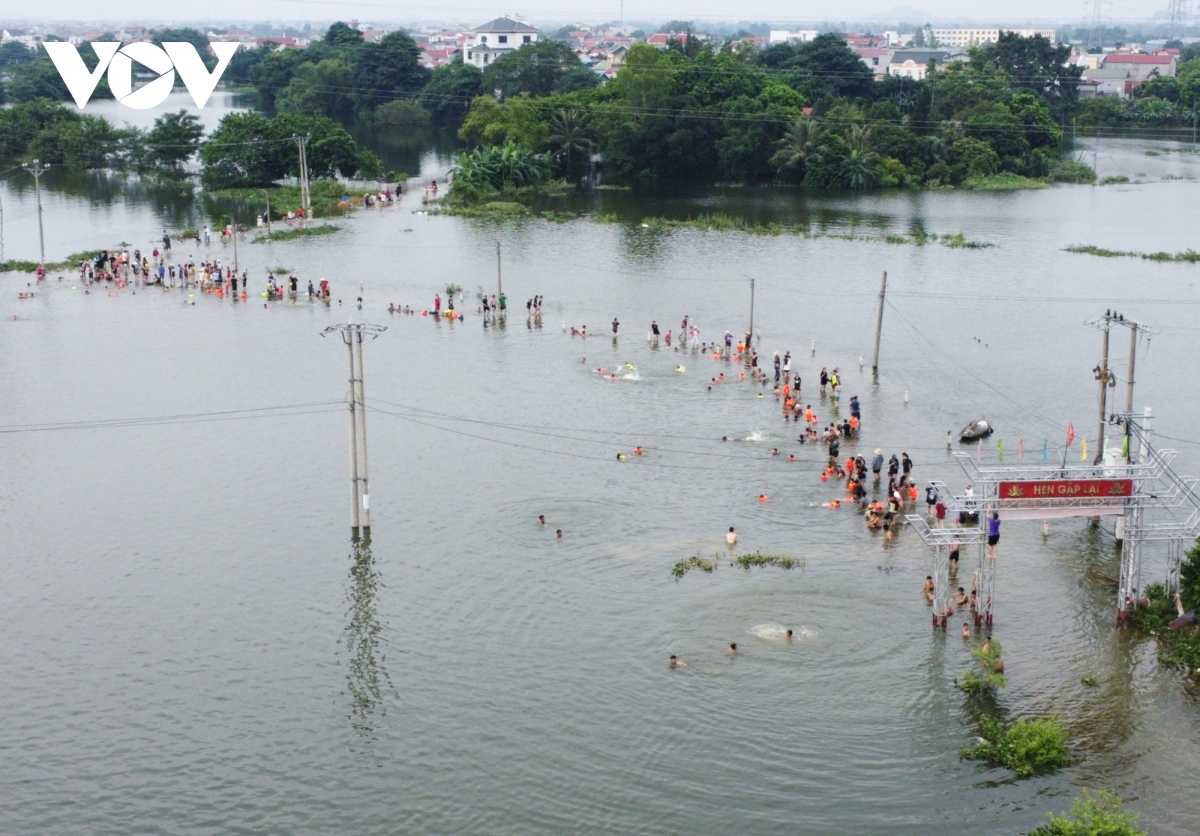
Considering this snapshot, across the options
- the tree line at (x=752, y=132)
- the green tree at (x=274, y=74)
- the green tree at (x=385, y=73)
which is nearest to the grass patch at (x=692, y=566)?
the tree line at (x=752, y=132)

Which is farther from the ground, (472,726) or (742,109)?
(742,109)

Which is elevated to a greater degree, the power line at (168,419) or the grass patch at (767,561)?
the power line at (168,419)

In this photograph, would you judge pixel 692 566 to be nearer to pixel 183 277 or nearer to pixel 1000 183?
pixel 183 277

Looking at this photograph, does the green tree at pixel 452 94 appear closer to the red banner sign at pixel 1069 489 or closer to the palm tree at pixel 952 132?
the palm tree at pixel 952 132

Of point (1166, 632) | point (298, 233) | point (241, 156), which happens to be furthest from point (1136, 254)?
point (241, 156)

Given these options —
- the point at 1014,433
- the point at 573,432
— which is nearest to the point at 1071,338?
the point at 1014,433

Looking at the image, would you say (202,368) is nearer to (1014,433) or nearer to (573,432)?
(573,432)
